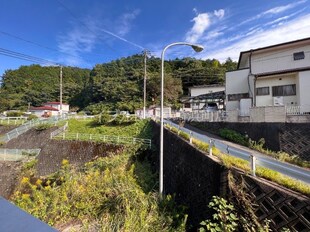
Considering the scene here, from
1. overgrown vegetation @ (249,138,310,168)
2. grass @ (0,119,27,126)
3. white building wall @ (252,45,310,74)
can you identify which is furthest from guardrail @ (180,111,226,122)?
grass @ (0,119,27,126)

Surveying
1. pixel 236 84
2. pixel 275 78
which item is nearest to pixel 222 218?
pixel 275 78

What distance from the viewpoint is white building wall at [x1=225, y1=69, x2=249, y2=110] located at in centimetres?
1938

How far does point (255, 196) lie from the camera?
424cm

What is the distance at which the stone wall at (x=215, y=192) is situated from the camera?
3550 millimetres

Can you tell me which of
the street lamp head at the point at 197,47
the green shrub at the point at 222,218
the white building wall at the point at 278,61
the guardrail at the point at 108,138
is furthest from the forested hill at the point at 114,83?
the green shrub at the point at 222,218

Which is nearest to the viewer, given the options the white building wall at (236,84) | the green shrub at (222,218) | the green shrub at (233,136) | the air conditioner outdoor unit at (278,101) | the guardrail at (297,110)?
the green shrub at (222,218)

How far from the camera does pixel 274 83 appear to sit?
16.3m

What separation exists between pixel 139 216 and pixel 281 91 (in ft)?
49.5

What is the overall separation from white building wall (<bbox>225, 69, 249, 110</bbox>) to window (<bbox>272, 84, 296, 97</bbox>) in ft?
9.70

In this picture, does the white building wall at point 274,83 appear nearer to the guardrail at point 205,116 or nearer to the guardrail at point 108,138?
the guardrail at point 205,116

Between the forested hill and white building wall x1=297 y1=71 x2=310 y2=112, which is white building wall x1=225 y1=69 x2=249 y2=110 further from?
the forested hill

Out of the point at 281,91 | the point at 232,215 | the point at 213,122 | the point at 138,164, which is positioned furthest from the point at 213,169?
the point at 281,91

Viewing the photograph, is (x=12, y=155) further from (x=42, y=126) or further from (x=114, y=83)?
(x=114, y=83)

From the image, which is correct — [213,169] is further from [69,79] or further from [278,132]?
[69,79]
